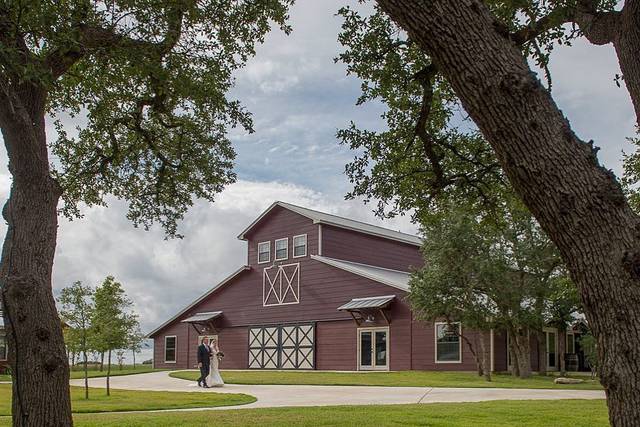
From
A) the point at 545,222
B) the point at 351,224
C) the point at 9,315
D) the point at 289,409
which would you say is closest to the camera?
the point at 545,222

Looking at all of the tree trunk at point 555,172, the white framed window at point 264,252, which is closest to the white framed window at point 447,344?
the white framed window at point 264,252

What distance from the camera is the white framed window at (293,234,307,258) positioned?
3425cm

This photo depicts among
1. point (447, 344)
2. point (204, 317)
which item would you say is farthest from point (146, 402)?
point (204, 317)

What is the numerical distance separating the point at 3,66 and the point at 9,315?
243 cm

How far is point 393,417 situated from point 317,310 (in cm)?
2286

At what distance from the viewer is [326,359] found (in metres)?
32.6

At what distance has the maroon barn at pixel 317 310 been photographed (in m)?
29.5

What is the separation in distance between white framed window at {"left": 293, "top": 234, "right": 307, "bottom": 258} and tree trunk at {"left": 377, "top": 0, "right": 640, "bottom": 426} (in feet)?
99.7

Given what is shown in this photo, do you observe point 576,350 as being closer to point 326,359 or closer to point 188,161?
point 326,359

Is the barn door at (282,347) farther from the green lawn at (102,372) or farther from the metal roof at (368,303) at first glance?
the green lawn at (102,372)

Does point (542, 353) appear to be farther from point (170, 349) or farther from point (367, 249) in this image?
point (170, 349)

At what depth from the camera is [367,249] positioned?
117 feet

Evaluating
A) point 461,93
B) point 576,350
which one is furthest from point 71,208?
point 576,350

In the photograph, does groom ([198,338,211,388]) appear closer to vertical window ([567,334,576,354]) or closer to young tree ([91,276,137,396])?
young tree ([91,276,137,396])
